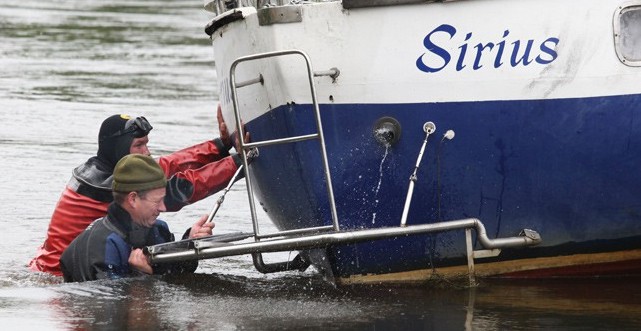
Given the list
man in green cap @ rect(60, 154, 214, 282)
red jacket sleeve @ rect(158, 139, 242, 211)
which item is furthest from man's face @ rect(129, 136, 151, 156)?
man in green cap @ rect(60, 154, 214, 282)

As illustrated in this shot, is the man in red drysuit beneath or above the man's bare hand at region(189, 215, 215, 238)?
above

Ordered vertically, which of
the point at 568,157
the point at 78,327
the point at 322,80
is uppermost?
the point at 322,80

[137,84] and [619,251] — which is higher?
[137,84]

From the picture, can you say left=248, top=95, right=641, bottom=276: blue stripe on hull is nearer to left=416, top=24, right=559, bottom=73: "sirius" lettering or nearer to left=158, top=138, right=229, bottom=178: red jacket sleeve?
left=416, top=24, right=559, bottom=73: "sirius" lettering

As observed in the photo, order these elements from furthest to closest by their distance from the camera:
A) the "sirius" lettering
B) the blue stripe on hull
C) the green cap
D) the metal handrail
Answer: the green cap < the blue stripe on hull < the "sirius" lettering < the metal handrail

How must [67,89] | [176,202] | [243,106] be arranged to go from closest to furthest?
[243,106]
[176,202]
[67,89]

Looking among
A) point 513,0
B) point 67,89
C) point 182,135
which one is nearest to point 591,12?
point 513,0

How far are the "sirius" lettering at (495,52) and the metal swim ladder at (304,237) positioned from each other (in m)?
0.53

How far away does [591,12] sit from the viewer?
24.6ft

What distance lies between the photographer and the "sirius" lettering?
294 inches

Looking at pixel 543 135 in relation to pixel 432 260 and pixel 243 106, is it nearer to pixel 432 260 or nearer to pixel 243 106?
pixel 432 260

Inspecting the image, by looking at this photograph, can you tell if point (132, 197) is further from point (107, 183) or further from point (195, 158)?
point (195, 158)

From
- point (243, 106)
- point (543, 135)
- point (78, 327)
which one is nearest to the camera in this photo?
point (78, 327)

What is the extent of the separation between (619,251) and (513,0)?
1.55 meters
